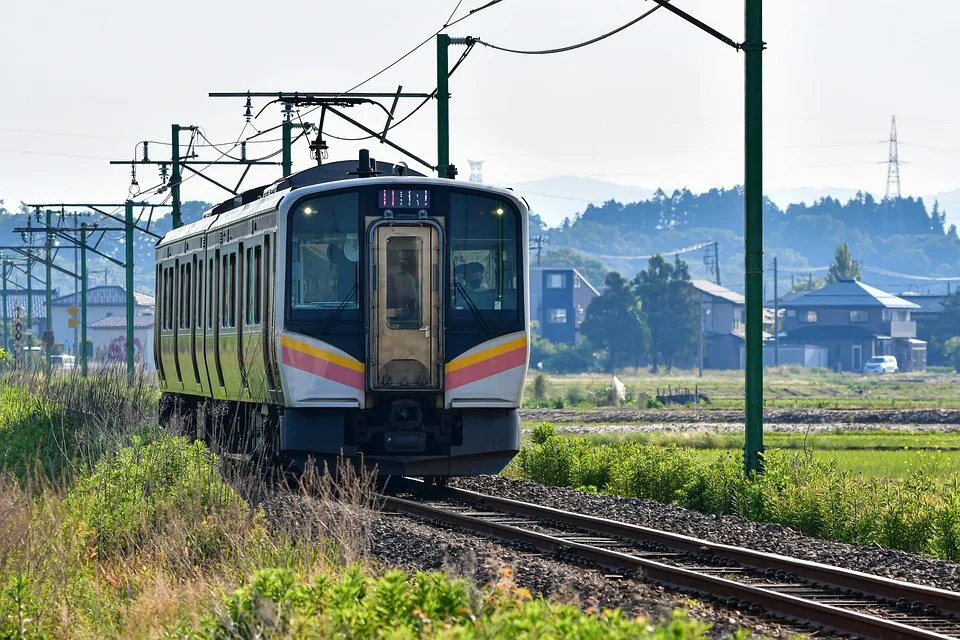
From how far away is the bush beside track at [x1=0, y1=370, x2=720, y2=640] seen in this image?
768 centimetres

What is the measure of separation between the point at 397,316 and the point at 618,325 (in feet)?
330

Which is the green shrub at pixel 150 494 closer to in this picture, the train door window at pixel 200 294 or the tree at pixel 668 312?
the train door window at pixel 200 294

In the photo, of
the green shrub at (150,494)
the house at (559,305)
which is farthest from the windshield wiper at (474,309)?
the house at (559,305)

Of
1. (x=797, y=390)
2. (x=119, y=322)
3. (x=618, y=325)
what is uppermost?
(x=119, y=322)

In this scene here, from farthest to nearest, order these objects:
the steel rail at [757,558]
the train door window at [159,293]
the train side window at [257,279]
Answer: the train door window at [159,293] < the train side window at [257,279] < the steel rail at [757,558]

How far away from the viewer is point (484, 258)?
16.7 meters

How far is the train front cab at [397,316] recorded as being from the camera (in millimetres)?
16375

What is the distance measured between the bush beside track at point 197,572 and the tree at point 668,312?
98.0 metres

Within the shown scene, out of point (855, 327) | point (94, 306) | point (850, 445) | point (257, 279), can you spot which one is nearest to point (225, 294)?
point (257, 279)

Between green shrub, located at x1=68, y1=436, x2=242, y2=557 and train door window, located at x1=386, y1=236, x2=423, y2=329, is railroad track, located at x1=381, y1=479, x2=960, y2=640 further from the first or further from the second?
green shrub, located at x1=68, y1=436, x2=242, y2=557

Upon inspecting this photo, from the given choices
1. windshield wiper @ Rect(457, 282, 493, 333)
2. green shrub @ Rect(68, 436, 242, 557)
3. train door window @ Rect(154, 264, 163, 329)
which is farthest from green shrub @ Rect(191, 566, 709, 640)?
train door window @ Rect(154, 264, 163, 329)

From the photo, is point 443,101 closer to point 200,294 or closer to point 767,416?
point 200,294

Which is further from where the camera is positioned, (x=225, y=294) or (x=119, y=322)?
(x=119, y=322)

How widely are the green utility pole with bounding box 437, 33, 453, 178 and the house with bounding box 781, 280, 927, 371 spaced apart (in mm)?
100736
